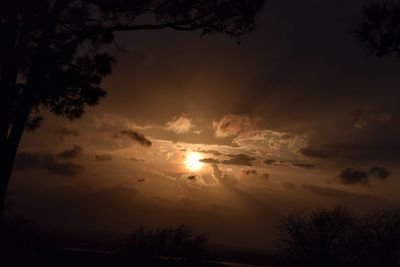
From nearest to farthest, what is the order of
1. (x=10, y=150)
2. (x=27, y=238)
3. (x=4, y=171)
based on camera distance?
(x=4, y=171), (x=10, y=150), (x=27, y=238)

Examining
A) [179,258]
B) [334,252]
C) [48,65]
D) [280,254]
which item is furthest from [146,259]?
[48,65]

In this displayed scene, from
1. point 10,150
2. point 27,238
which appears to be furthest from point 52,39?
point 27,238

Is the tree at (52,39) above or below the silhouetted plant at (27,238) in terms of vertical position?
above

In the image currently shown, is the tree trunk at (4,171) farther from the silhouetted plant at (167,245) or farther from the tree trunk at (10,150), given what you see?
the silhouetted plant at (167,245)

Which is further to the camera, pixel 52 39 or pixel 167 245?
pixel 167 245

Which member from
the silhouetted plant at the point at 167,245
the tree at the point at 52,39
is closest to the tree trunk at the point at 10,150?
the tree at the point at 52,39

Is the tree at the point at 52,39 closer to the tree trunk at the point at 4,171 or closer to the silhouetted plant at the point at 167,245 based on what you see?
the tree trunk at the point at 4,171

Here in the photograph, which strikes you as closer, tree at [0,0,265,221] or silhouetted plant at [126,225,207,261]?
tree at [0,0,265,221]

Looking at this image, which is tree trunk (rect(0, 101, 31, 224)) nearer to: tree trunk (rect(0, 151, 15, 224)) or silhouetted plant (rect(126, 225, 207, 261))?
tree trunk (rect(0, 151, 15, 224))

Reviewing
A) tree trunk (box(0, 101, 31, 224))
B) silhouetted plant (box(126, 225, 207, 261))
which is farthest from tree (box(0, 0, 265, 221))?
silhouetted plant (box(126, 225, 207, 261))

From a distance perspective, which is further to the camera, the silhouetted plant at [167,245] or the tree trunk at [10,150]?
the silhouetted plant at [167,245]

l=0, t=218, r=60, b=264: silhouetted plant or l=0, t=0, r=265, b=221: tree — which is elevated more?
l=0, t=0, r=265, b=221: tree

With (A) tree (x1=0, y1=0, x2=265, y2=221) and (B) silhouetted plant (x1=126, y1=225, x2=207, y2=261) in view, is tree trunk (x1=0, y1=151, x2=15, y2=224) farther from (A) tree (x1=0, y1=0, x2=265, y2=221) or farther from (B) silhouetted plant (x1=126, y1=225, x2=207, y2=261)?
(B) silhouetted plant (x1=126, y1=225, x2=207, y2=261)

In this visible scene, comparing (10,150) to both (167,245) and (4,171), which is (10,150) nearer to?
(4,171)
